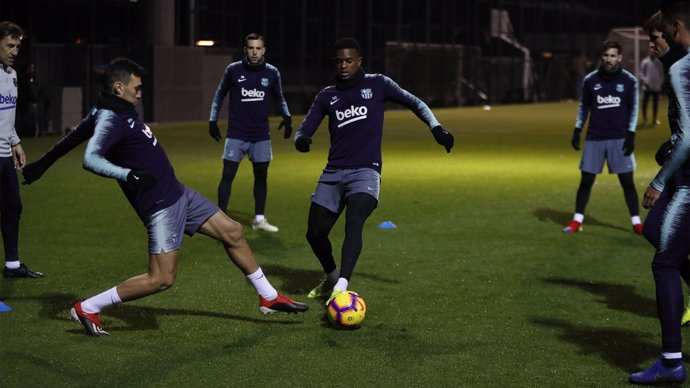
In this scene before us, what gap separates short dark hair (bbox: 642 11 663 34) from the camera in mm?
6802

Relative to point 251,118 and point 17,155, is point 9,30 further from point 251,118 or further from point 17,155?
point 251,118

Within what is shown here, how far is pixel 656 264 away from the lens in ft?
22.2

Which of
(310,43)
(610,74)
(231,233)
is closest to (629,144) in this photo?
(610,74)

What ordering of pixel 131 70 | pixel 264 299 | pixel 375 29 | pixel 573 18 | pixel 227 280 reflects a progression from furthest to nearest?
1. pixel 573 18
2. pixel 375 29
3. pixel 227 280
4. pixel 264 299
5. pixel 131 70

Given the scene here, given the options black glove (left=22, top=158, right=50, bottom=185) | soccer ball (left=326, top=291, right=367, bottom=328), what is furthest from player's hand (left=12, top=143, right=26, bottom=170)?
soccer ball (left=326, top=291, right=367, bottom=328)

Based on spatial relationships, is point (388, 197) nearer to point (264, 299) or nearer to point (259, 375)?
point (264, 299)

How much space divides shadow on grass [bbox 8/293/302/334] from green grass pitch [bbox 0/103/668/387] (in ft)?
0.06

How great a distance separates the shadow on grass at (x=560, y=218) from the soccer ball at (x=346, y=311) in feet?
20.7

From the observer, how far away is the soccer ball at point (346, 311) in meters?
8.04

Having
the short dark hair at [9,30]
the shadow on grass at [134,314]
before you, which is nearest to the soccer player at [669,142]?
the shadow on grass at [134,314]

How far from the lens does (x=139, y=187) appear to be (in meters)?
7.36

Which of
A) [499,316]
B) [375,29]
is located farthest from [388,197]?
[375,29]

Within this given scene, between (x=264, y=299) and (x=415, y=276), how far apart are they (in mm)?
2296

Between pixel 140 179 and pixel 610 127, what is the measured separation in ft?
24.3
